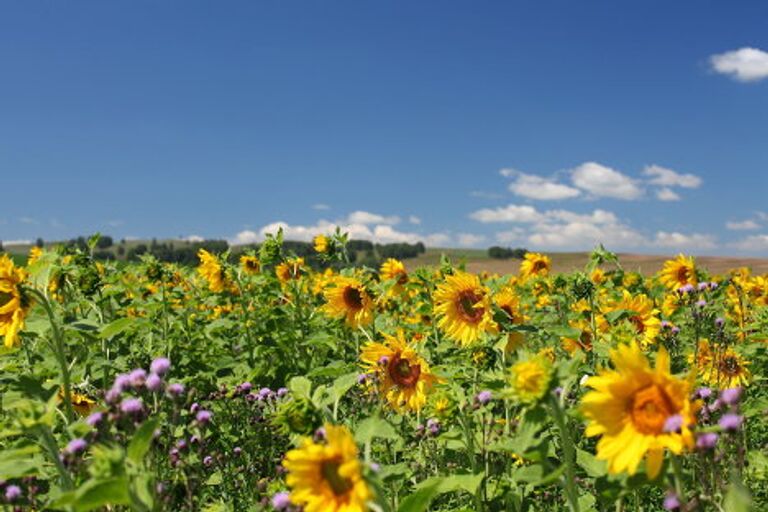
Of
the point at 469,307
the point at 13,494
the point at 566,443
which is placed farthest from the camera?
the point at 469,307

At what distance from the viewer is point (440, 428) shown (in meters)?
3.75

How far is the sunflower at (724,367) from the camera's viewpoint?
562 cm

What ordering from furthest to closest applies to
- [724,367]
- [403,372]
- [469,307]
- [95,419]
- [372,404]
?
[724,367] < [469,307] < [403,372] < [372,404] < [95,419]

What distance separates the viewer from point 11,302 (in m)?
3.88

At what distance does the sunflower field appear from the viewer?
2129mm

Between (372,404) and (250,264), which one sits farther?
(250,264)

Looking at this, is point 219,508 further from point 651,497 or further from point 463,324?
point 651,497

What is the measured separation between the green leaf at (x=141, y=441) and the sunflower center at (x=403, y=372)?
2.41 metres

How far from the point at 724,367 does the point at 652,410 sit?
4.05m

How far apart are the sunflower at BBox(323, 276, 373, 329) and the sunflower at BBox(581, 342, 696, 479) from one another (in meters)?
3.76

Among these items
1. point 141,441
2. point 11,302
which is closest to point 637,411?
point 141,441

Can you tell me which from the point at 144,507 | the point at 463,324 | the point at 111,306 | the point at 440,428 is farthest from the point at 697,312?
the point at 111,306

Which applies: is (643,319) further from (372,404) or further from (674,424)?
(674,424)

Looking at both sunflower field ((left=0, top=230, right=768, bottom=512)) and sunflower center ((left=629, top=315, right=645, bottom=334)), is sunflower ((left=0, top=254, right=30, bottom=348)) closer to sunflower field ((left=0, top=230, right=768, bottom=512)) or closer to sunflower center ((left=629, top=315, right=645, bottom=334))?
sunflower field ((left=0, top=230, right=768, bottom=512))
